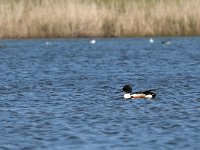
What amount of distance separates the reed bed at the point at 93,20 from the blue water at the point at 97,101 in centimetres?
259

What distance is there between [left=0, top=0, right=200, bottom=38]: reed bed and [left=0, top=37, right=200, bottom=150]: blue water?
2.59 metres

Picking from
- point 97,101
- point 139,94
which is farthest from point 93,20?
point 97,101

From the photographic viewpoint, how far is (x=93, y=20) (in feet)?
107

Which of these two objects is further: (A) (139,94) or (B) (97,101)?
(A) (139,94)

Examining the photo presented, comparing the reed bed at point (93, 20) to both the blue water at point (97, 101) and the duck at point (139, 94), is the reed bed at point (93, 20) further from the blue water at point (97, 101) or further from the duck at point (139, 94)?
the duck at point (139, 94)

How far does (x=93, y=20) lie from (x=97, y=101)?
57.9 feet

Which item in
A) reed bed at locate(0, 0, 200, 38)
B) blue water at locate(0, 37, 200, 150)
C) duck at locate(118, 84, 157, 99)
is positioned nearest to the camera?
blue water at locate(0, 37, 200, 150)

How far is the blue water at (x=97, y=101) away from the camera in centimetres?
1084

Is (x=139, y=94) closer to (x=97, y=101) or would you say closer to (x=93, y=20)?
(x=97, y=101)

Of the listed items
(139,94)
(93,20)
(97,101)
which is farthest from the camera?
(93,20)

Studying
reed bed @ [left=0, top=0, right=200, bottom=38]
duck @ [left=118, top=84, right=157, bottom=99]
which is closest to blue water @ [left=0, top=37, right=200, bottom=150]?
duck @ [left=118, top=84, right=157, bottom=99]

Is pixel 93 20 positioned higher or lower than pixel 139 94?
higher

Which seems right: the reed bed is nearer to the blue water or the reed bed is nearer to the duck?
the blue water

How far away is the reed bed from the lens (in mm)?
32625
